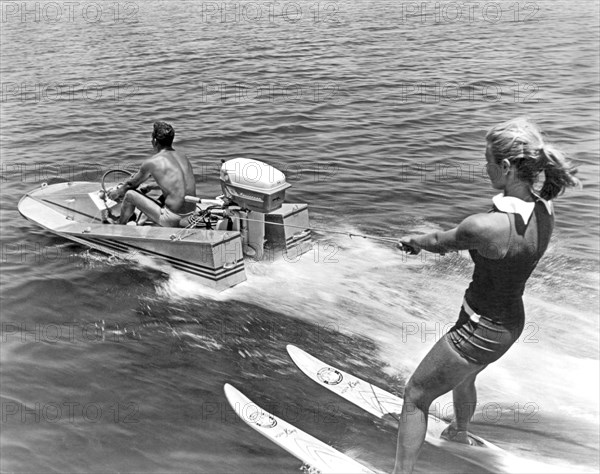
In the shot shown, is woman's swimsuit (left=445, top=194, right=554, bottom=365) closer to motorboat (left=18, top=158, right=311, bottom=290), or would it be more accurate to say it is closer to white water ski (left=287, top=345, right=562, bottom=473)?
white water ski (left=287, top=345, right=562, bottom=473)

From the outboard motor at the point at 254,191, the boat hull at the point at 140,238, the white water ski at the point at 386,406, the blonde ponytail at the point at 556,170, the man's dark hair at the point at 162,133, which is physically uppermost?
the blonde ponytail at the point at 556,170

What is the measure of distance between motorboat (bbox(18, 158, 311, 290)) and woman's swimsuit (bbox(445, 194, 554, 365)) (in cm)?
379

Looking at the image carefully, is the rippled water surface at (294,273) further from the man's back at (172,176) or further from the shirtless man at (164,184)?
the man's back at (172,176)

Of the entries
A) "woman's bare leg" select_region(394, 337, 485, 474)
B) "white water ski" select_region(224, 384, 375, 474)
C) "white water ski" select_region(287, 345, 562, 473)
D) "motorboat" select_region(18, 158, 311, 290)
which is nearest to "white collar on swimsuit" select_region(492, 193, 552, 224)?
"woman's bare leg" select_region(394, 337, 485, 474)

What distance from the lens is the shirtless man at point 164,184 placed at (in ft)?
24.9

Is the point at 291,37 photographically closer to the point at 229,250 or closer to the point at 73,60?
the point at 73,60

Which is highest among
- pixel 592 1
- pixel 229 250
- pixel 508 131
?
→ pixel 592 1

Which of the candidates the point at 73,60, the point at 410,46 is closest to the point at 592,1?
the point at 410,46

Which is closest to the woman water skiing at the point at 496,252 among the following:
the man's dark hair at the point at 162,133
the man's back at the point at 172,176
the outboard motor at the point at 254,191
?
the outboard motor at the point at 254,191

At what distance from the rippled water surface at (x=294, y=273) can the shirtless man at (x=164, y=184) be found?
71 centimetres

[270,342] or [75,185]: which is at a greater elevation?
[75,185]

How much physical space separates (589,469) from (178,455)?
2.84 metres

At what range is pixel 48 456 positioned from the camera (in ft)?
16.0

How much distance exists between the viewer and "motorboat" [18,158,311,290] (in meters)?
A: 7.30
